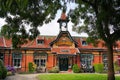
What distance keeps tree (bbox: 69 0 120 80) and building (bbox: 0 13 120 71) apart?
17468 mm

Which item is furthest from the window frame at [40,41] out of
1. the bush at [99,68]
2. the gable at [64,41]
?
the bush at [99,68]

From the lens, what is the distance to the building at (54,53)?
140 feet

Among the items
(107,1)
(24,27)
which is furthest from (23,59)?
(107,1)

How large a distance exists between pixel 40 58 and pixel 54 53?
7.56 ft

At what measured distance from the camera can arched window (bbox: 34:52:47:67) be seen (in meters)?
43.3

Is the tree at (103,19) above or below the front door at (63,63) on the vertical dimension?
above

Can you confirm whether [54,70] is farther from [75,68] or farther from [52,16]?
[52,16]

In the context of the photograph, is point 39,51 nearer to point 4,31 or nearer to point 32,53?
point 32,53

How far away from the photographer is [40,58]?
142ft

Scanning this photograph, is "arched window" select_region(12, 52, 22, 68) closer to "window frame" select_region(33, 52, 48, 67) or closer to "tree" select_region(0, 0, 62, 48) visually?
"window frame" select_region(33, 52, 48, 67)

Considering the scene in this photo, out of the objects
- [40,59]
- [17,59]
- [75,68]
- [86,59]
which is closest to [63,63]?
[75,68]

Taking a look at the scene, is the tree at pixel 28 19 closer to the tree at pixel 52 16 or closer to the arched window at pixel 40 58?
the tree at pixel 52 16

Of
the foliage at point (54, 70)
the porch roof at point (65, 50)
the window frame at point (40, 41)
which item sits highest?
the window frame at point (40, 41)

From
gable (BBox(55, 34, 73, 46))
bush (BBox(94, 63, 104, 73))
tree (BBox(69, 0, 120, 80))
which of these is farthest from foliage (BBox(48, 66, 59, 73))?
tree (BBox(69, 0, 120, 80))
